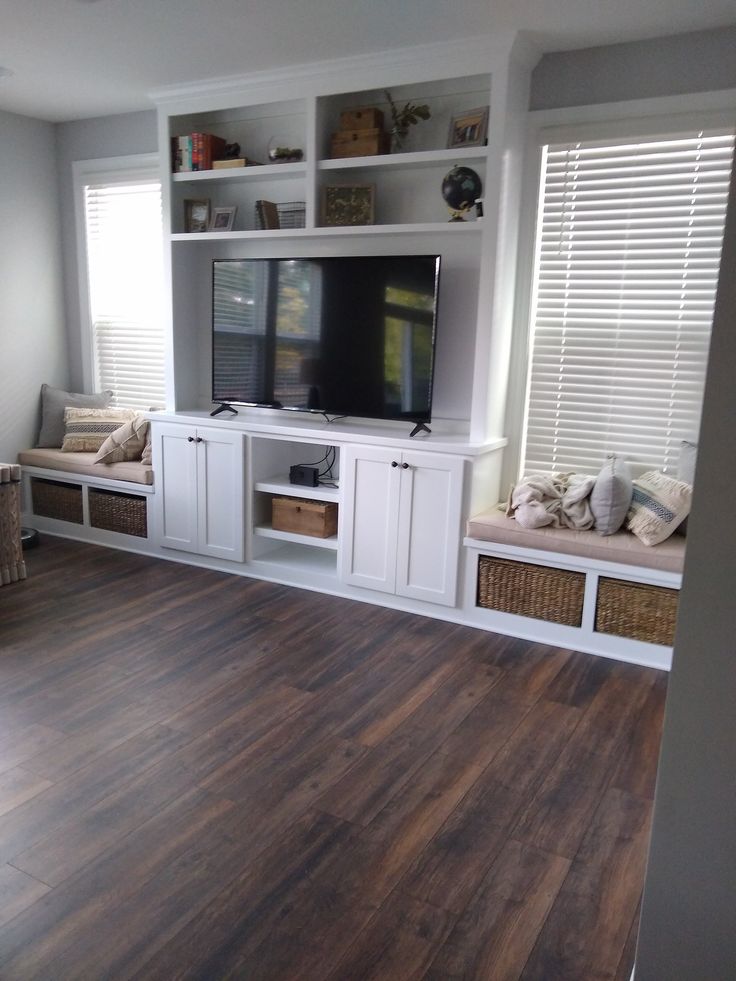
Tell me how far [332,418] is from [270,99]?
64.8 inches

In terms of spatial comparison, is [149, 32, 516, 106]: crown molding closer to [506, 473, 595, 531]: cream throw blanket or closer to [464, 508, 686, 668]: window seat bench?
[506, 473, 595, 531]: cream throw blanket

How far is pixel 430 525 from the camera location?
352 cm

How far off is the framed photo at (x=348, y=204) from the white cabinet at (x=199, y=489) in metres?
1.23

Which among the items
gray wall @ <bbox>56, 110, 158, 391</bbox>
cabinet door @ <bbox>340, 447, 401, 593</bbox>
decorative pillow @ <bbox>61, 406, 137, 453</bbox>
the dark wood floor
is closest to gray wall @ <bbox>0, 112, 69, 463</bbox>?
gray wall @ <bbox>56, 110, 158, 391</bbox>

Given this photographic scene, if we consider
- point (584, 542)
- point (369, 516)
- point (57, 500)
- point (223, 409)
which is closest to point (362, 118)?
point (223, 409)

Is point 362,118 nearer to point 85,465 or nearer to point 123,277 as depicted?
point 123,277

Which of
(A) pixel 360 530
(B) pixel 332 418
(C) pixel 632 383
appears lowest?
(A) pixel 360 530

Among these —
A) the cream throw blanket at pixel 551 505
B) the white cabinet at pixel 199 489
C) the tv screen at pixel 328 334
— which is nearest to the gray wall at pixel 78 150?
the tv screen at pixel 328 334

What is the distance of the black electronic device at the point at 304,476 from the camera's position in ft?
13.2

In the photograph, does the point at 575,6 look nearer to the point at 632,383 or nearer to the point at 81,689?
the point at 632,383

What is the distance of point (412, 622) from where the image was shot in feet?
11.7

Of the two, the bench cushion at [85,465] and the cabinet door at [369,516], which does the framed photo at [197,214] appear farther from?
the cabinet door at [369,516]

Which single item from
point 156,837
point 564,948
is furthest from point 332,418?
point 564,948

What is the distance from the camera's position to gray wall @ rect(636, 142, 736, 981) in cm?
127
